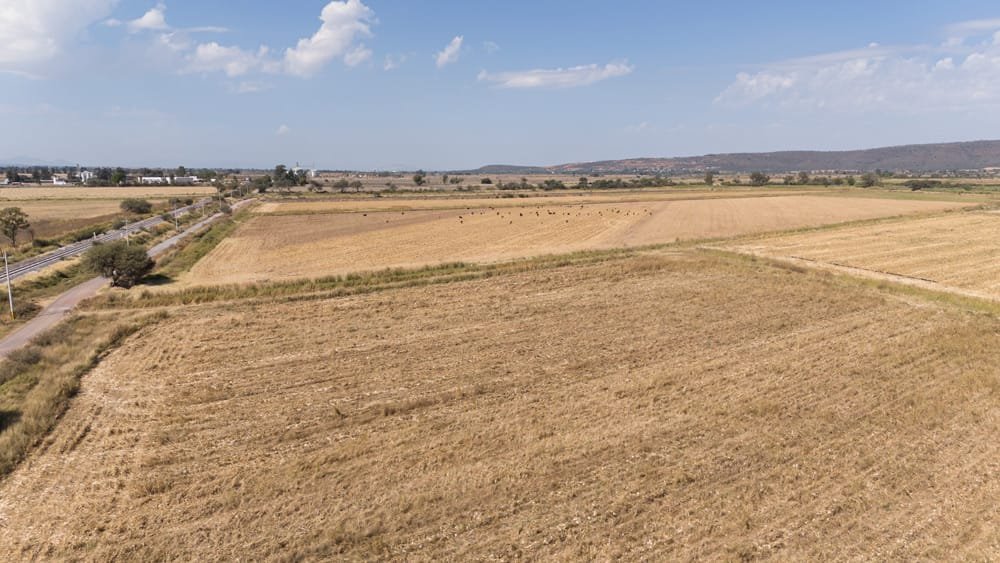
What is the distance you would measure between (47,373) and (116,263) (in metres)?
18.1

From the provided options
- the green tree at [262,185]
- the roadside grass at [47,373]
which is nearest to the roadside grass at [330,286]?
the roadside grass at [47,373]

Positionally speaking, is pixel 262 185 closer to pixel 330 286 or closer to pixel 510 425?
pixel 330 286

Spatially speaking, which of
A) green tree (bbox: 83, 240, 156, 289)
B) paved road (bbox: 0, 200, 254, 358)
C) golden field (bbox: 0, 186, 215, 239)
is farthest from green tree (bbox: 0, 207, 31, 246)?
green tree (bbox: 83, 240, 156, 289)

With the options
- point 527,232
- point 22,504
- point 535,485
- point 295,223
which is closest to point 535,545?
point 535,485

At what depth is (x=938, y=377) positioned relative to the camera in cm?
1633

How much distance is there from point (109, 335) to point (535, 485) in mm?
18769

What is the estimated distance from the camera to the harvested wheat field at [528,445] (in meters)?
9.51

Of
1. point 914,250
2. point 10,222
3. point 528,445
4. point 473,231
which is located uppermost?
point 10,222

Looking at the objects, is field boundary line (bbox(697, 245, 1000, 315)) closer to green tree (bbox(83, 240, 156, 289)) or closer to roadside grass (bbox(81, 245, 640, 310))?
roadside grass (bbox(81, 245, 640, 310))

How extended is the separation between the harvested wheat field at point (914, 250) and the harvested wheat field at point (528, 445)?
12.1 metres

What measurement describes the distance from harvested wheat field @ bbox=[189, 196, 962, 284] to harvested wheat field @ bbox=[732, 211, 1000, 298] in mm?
7792

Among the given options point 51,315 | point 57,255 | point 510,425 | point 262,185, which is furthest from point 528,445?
point 262,185

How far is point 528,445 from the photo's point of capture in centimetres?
1255

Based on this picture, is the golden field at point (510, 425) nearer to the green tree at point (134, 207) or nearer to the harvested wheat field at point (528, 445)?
the harvested wheat field at point (528, 445)
